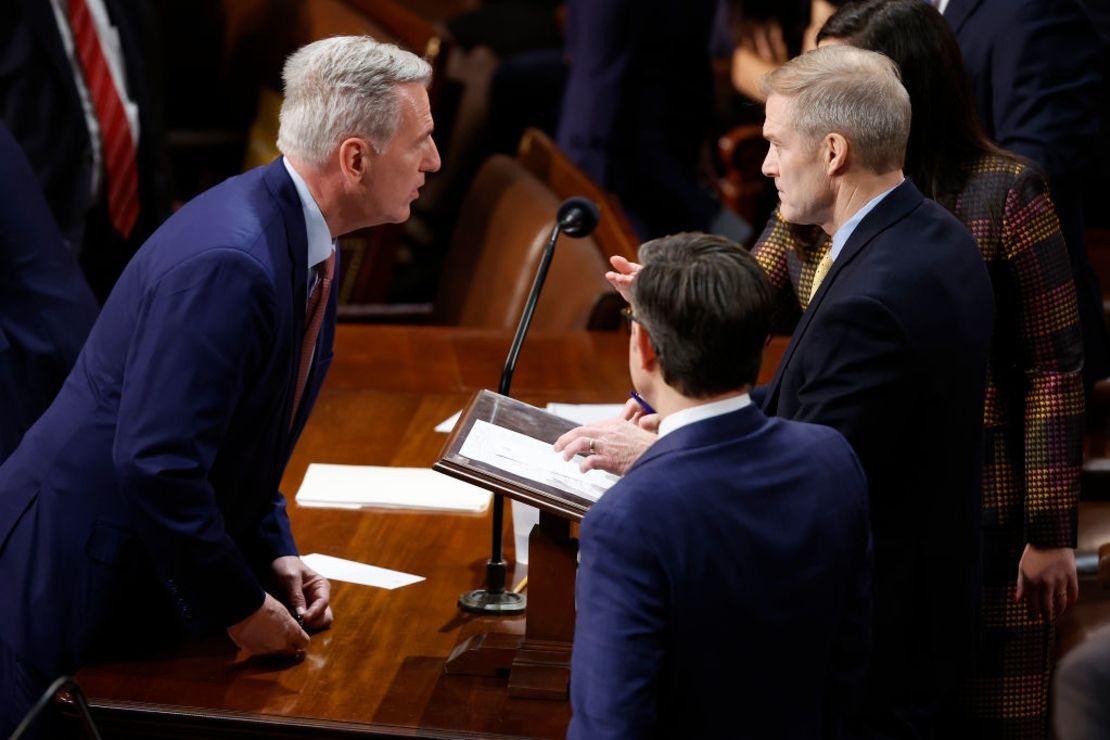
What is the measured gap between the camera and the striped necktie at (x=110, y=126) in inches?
162

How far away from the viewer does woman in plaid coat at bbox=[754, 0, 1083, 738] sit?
2.17 metres

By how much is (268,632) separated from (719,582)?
72 cm

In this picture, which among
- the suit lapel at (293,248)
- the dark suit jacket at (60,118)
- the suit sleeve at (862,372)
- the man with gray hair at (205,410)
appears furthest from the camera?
the dark suit jacket at (60,118)

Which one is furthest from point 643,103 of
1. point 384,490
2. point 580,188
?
point 384,490

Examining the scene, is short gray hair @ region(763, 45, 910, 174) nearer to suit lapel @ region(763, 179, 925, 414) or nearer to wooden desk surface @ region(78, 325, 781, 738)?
suit lapel @ region(763, 179, 925, 414)

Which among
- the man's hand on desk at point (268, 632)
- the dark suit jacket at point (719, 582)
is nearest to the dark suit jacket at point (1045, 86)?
the dark suit jacket at point (719, 582)

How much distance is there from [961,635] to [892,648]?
0.10 metres

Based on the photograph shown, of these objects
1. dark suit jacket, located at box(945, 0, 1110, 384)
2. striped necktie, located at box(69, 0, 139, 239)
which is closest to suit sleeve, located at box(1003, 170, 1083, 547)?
dark suit jacket, located at box(945, 0, 1110, 384)

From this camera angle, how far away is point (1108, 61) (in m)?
3.64

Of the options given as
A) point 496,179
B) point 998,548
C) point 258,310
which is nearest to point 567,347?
point 496,179

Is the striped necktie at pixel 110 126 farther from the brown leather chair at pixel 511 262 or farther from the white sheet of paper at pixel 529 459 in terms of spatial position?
the white sheet of paper at pixel 529 459

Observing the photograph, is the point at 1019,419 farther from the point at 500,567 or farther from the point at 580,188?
the point at 580,188

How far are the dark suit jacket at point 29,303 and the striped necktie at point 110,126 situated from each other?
146 centimetres

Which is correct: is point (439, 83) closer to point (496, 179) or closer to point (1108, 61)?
point (496, 179)
